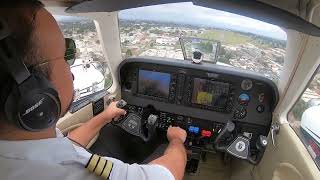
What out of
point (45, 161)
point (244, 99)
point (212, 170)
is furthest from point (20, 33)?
point (212, 170)

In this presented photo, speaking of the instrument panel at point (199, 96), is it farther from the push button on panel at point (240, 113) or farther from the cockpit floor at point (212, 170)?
the cockpit floor at point (212, 170)

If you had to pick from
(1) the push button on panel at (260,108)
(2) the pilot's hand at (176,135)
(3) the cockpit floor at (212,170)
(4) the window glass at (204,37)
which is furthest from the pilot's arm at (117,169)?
(3) the cockpit floor at (212,170)

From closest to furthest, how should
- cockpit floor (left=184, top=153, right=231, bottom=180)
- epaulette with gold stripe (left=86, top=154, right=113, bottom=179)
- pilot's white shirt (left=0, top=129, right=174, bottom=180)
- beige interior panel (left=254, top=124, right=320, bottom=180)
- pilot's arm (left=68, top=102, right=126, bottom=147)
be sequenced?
pilot's white shirt (left=0, top=129, right=174, bottom=180) < epaulette with gold stripe (left=86, top=154, right=113, bottom=179) < beige interior panel (left=254, top=124, right=320, bottom=180) < pilot's arm (left=68, top=102, right=126, bottom=147) < cockpit floor (left=184, top=153, right=231, bottom=180)

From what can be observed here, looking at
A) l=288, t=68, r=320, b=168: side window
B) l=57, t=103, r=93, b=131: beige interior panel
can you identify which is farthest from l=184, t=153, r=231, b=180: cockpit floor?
l=57, t=103, r=93, b=131: beige interior panel

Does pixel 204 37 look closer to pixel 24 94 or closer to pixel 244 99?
pixel 244 99

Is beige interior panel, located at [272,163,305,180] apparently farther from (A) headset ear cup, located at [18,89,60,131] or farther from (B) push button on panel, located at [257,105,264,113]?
(A) headset ear cup, located at [18,89,60,131]

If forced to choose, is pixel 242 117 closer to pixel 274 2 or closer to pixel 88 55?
pixel 88 55
